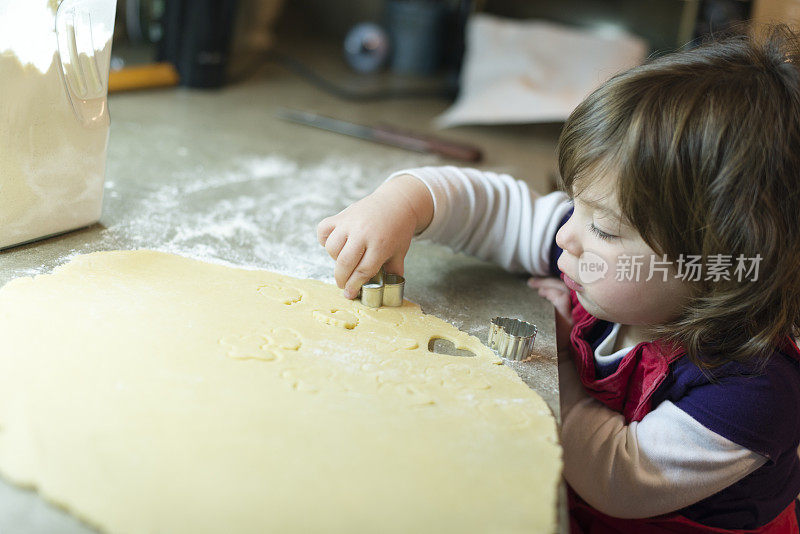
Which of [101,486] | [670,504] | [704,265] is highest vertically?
[704,265]

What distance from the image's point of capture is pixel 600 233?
750mm

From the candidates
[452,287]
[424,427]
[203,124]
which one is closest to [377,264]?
[452,287]

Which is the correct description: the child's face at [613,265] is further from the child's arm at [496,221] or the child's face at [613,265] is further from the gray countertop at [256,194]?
the child's arm at [496,221]

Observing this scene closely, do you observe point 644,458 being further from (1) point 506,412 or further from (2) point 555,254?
(2) point 555,254

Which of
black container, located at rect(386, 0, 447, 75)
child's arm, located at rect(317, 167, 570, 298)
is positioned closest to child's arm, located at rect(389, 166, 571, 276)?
child's arm, located at rect(317, 167, 570, 298)

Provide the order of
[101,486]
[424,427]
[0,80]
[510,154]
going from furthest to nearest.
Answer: [510,154] → [0,80] → [424,427] → [101,486]

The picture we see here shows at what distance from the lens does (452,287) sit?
0.95 metres

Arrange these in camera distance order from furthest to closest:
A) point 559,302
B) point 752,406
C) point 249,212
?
point 249,212 < point 559,302 < point 752,406

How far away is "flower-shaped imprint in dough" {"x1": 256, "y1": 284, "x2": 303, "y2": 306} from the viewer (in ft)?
2.68

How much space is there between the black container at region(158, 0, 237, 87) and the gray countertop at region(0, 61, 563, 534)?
56 mm

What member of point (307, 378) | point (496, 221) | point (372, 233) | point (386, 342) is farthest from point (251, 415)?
point (496, 221)

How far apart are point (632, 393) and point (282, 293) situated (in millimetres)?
413

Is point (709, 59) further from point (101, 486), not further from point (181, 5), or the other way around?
point (181, 5)

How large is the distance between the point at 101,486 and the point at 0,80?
45 centimetres
